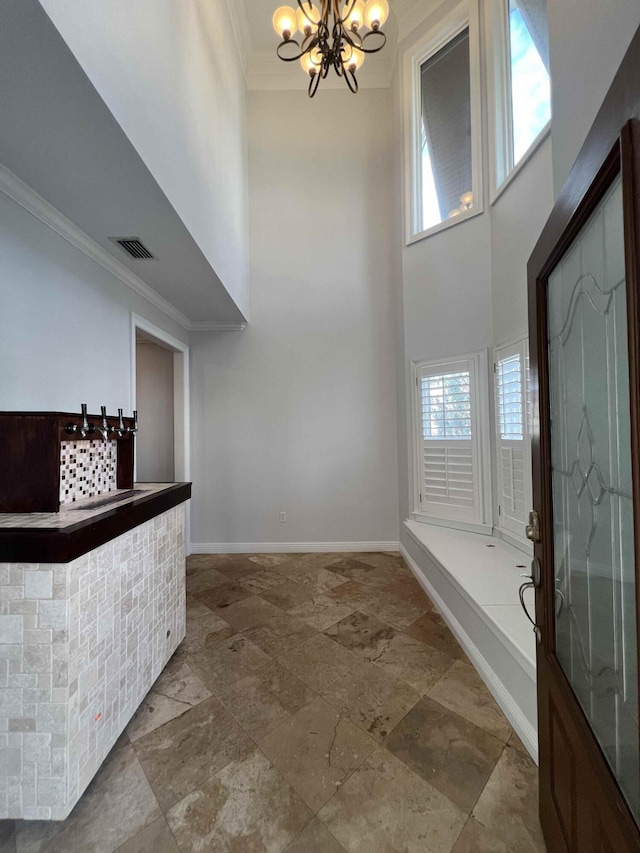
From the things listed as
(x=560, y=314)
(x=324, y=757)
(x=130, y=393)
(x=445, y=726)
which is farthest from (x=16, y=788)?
(x=560, y=314)

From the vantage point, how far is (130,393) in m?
2.65

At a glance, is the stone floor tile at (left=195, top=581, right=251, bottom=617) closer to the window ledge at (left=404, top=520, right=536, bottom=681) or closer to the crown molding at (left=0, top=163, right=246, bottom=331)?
the window ledge at (left=404, top=520, right=536, bottom=681)

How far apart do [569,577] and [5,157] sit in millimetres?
2694

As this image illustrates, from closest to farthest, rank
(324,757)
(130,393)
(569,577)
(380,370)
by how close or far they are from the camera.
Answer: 1. (569,577)
2. (324,757)
3. (130,393)
4. (380,370)

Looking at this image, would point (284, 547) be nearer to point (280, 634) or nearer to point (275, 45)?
point (280, 634)

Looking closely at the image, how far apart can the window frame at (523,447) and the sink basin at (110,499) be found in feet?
7.52

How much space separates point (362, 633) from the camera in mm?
2314

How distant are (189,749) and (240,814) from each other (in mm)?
384

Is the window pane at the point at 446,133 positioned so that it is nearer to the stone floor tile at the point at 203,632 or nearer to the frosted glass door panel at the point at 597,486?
the frosted glass door panel at the point at 597,486

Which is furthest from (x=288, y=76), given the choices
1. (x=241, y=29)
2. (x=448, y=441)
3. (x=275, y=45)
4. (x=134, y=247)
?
(x=448, y=441)

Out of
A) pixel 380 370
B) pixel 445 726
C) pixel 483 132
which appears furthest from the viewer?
pixel 380 370

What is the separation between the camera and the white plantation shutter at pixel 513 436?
7.61 feet

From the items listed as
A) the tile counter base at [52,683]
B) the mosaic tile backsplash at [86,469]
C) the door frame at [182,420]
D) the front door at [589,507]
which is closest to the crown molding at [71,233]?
the door frame at [182,420]

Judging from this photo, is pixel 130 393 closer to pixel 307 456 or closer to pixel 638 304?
pixel 307 456
